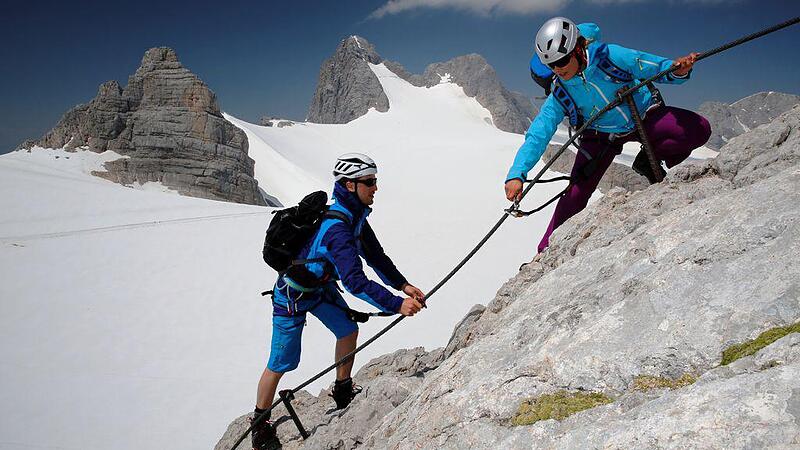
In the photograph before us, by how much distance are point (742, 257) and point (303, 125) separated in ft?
252

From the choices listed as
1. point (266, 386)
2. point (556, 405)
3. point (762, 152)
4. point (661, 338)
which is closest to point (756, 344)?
point (661, 338)

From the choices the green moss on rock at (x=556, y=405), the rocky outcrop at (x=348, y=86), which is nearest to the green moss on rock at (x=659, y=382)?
the green moss on rock at (x=556, y=405)

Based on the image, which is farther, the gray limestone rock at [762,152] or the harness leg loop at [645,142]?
the harness leg loop at [645,142]

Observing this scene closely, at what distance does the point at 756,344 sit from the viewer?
2.35m

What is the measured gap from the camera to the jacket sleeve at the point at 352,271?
4.95m

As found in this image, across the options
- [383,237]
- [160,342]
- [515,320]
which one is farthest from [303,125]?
[515,320]

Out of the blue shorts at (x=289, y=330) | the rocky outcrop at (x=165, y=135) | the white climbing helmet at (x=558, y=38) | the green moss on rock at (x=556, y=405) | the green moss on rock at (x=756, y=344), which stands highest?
the rocky outcrop at (x=165, y=135)

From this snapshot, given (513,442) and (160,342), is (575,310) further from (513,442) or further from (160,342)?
(160,342)

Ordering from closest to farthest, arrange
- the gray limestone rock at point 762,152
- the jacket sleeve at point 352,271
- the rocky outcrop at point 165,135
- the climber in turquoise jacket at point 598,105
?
1. the gray limestone rock at point 762,152
2. the jacket sleeve at point 352,271
3. the climber in turquoise jacket at point 598,105
4. the rocky outcrop at point 165,135

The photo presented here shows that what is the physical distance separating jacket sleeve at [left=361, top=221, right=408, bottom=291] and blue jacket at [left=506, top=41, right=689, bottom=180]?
180 cm

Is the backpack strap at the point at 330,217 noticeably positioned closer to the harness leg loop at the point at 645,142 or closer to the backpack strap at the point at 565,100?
the backpack strap at the point at 565,100

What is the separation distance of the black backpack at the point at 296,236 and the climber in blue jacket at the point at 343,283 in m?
0.08

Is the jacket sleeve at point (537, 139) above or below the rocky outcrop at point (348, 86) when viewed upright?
below

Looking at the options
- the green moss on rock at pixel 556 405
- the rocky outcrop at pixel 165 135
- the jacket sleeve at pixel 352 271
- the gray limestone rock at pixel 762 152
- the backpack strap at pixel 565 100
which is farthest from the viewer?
the rocky outcrop at pixel 165 135
